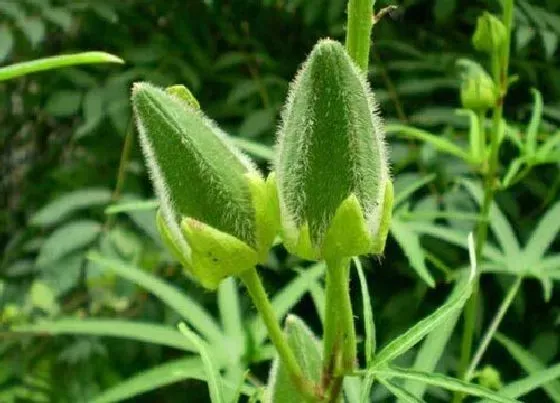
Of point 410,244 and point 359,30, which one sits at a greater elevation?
point 359,30

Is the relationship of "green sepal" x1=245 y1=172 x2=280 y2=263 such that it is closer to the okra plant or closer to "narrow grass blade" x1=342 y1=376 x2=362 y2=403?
the okra plant

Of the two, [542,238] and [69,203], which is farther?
[69,203]

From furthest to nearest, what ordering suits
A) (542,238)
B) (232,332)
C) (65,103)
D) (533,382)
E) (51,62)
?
(65,103)
(542,238)
(232,332)
(533,382)
(51,62)

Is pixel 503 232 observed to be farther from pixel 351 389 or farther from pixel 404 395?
pixel 404 395

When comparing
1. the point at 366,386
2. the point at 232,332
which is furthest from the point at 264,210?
the point at 232,332

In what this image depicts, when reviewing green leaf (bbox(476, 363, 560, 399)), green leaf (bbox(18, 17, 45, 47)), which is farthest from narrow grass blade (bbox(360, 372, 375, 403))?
green leaf (bbox(18, 17, 45, 47))

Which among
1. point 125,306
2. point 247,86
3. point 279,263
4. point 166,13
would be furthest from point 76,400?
point 166,13
